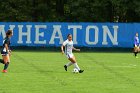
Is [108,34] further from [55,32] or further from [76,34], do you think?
[55,32]

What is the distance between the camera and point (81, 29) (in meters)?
45.1

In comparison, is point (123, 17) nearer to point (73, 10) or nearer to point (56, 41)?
point (73, 10)

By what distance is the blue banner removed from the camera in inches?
1759

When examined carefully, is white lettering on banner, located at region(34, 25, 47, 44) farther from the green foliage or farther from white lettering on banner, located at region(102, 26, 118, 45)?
the green foliage

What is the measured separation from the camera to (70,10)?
53.9 metres

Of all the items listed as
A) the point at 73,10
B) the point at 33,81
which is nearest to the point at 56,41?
the point at 73,10

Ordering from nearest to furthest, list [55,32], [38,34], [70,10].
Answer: [38,34] → [55,32] → [70,10]

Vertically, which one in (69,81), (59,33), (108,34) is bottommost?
(108,34)

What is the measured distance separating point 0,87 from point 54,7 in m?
40.2

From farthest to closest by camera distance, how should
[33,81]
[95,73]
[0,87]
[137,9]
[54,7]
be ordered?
[54,7], [137,9], [95,73], [33,81], [0,87]

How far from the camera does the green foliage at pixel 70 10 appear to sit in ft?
173

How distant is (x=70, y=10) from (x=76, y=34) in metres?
9.44

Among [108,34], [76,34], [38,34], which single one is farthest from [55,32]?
[108,34]

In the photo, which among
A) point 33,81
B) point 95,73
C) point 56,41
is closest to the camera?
point 33,81
